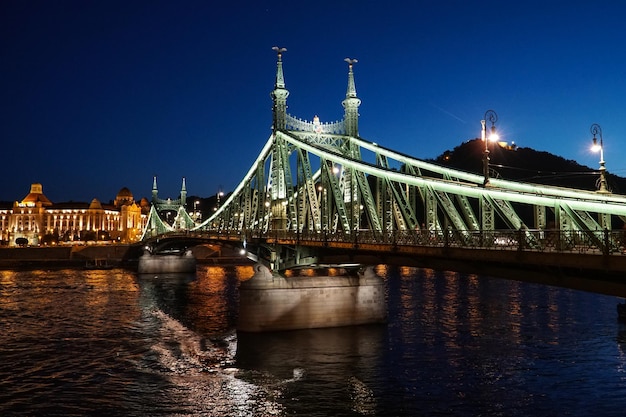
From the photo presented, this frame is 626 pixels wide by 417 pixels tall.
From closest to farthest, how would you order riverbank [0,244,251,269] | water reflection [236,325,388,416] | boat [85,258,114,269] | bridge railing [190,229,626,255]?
bridge railing [190,229,626,255] < water reflection [236,325,388,416] < boat [85,258,114,269] < riverbank [0,244,251,269]

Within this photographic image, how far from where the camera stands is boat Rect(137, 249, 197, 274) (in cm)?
8250

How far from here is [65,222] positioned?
169750 millimetres

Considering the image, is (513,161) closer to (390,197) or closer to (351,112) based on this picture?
(351,112)

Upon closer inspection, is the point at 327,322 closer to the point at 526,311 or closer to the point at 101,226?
the point at 526,311

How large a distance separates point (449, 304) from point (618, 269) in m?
29.8

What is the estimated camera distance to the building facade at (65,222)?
16325cm

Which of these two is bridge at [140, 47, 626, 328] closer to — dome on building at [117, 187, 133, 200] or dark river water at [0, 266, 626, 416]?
dark river water at [0, 266, 626, 416]

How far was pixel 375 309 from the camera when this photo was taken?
34.6 metres

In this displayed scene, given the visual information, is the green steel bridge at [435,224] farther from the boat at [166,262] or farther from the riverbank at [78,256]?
the riverbank at [78,256]

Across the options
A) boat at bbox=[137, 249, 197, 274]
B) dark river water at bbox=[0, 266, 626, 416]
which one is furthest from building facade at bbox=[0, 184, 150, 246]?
dark river water at bbox=[0, 266, 626, 416]

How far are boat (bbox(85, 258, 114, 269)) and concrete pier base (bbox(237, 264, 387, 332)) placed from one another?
69.4 meters

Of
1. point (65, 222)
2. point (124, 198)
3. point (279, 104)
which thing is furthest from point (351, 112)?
point (124, 198)

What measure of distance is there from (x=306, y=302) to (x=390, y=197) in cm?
781

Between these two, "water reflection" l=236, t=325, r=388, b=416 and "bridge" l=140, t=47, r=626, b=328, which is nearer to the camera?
"bridge" l=140, t=47, r=626, b=328
